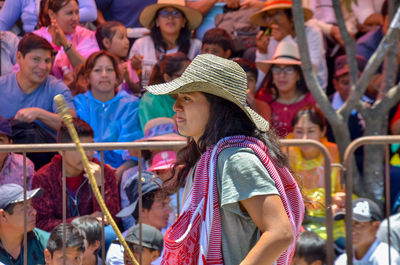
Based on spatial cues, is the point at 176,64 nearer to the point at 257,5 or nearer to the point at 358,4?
the point at 257,5

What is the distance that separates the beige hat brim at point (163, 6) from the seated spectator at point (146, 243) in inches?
92.6

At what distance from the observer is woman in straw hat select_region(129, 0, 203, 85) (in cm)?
642

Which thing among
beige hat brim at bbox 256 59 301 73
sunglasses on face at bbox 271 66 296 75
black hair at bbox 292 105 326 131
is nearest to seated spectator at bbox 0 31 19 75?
beige hat brim at bbox 256 59 301 73

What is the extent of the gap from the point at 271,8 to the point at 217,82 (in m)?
4.02

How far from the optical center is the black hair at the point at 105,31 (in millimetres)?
6340

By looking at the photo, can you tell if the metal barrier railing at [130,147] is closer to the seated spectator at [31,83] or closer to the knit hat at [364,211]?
the knit hat at [364,211]

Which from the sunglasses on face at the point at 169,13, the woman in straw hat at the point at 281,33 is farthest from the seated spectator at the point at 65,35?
the woman in straw hat at the point at 281,33

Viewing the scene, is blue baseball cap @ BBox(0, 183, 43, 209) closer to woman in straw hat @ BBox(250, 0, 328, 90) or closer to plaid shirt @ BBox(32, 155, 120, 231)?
plaid shirt @ BBox(32, 155, 120, 231)

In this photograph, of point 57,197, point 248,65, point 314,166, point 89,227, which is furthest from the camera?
point 248,65

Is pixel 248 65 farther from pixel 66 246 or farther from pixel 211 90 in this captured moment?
pixel 211 90

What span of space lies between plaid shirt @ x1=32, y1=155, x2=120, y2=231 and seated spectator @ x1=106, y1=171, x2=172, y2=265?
0.42 feet

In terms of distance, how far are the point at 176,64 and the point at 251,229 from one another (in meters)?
3.47

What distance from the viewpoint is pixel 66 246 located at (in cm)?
464

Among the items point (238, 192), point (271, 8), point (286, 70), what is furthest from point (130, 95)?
point (238, 192)
